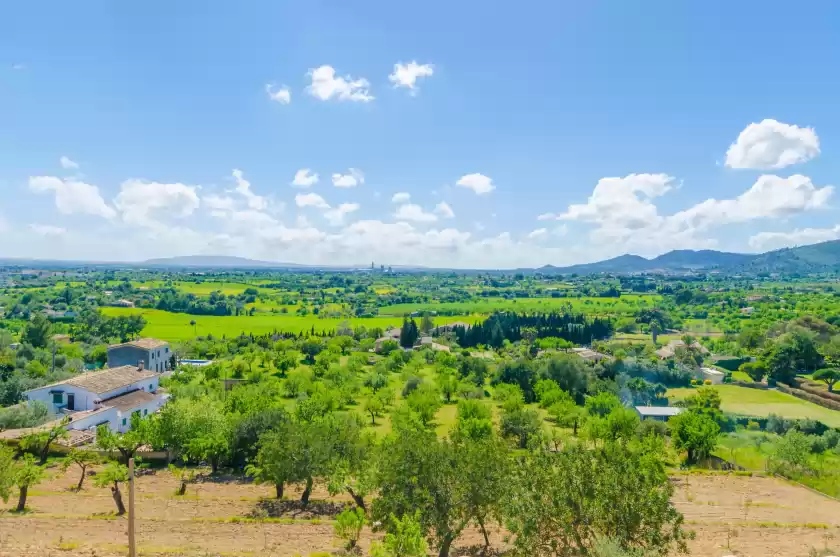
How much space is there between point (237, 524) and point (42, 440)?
1552 cm

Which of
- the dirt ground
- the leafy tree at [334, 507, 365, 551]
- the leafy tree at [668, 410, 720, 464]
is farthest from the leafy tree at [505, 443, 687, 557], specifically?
the leafy tree at [668, 410, 720, 464]

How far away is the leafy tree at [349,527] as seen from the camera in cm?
1859

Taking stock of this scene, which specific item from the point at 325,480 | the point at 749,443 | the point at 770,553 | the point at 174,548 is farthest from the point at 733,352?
the point at 174,548

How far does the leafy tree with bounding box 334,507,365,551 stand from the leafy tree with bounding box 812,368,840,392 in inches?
2531

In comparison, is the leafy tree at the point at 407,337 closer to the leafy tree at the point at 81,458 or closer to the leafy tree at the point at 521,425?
the leafy tree at the point at 521,425

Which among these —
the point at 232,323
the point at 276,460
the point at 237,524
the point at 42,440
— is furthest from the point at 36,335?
the point at 237,524

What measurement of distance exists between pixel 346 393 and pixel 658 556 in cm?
3653

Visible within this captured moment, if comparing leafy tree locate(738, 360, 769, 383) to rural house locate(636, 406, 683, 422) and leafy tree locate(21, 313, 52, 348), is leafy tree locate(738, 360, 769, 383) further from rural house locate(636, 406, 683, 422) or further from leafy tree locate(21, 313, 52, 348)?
leafy tree locate(21, 313, 52, 348)

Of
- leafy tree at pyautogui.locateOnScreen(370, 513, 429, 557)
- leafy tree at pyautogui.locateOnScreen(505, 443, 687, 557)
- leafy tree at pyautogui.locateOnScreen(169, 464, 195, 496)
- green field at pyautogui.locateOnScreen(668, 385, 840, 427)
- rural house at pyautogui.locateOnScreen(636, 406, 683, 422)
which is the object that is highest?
leafy tree at pyautogui.locateOnScreen(505, 443, 687, 557)

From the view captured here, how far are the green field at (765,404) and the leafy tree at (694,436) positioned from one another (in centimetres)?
1958

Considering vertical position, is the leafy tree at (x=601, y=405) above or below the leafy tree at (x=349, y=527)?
below

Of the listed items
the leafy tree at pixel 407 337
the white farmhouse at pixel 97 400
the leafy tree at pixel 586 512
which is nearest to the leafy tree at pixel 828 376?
the leafy tree at pixel 407 337

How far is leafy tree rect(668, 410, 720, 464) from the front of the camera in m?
34.6

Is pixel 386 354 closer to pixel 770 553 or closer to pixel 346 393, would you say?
pixel 346 393
